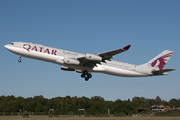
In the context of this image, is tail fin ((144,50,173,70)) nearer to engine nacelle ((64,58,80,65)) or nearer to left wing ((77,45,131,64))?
left wing ((77,45,131,64))

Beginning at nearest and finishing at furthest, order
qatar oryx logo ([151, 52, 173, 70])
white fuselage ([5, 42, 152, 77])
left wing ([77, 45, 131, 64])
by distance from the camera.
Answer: left wing ([77, 45, 131, 64]) < white fuselage ([5, 42, 152, 77]) < qatar oryx logo ([151, 52, 173, 70])

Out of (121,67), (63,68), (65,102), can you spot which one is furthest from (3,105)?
(121,67)

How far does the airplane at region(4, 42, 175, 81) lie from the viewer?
130 ft

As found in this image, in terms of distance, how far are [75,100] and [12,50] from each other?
66870mm

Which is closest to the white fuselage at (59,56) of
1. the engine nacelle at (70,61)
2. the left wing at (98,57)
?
the engine nacelle at (70,61)

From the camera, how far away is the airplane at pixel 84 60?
39.7 m

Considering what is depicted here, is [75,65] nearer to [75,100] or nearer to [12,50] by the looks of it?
[12,50]

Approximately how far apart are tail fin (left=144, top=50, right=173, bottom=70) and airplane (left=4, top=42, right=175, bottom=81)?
1.99m

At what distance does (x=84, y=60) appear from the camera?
40.5 meters


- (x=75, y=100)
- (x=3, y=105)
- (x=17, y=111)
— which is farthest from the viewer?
(x=75, y=100)

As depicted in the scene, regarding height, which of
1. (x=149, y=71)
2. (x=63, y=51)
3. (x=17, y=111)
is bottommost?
(x=17, y=111)

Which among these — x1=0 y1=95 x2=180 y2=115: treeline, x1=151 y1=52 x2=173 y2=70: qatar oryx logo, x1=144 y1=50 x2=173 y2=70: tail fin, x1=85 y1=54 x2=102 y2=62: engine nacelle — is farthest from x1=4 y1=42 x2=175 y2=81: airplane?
x1=0 y1=95 x2=180 y2=115: treeline

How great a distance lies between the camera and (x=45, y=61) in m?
40.9

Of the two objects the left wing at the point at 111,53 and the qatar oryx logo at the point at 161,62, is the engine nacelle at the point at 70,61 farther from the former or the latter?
the qatar oryx logo at the point at 161,62
